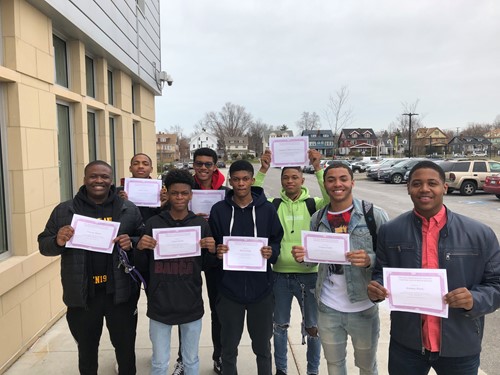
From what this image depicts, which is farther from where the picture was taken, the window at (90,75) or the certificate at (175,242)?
the window at (90,75)

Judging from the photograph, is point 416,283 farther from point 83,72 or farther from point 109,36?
point 109,36

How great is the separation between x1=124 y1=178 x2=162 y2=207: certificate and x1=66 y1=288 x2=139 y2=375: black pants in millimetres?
941

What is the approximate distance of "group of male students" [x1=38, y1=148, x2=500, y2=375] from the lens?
2.14 m

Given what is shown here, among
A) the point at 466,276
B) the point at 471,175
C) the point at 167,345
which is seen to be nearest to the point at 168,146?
the point at 471,175

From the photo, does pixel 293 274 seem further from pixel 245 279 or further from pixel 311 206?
pixel 311 206

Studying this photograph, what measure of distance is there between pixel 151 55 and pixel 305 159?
28.9 ft

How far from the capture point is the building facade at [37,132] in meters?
3.77

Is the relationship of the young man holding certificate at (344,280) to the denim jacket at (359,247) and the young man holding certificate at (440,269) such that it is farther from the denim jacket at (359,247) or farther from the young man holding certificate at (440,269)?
the young man holding certificate at (440,269)

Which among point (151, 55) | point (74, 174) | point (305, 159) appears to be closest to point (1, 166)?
point (74, 174)

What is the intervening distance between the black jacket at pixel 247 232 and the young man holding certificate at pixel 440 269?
0.90m

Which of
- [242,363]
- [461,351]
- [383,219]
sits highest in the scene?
[383,219]

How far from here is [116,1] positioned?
275 inches

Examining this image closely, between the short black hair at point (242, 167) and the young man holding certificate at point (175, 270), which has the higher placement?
the short black hair at point (242, 167)

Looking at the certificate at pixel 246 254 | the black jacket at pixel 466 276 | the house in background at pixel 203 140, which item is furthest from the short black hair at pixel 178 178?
the house in background at pixel 203 140
